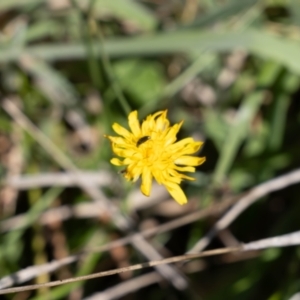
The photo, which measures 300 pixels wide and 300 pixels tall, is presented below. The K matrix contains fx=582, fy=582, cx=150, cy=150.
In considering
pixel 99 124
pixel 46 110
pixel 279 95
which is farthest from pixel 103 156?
pixel 279 95

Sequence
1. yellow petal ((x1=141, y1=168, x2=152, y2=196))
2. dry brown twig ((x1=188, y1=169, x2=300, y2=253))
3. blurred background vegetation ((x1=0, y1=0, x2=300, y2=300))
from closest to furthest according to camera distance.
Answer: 1. yellow petal ((x1=141, y1=168, x2=152, y2=196))
2. dry brown twig ((x1=188, y1=169, x2=300, y2=253))
3. blurred background vegetation ((x1=0, y1=0, x2=300, y2=300))

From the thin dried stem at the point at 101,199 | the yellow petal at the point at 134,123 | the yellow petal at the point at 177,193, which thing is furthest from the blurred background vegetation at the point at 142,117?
the yellow petal at the point at 177,193

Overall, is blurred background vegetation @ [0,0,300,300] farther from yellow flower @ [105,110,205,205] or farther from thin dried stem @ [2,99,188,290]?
yellow flower @ [105,110,205,205]

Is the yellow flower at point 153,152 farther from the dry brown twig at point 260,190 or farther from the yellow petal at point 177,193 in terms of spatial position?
the dry brown twig at point 260,190

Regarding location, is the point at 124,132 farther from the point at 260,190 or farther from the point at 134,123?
the point at 260,190

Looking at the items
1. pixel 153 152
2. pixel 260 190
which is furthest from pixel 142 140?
pixel 260 190

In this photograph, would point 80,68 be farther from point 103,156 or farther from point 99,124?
point 103,156

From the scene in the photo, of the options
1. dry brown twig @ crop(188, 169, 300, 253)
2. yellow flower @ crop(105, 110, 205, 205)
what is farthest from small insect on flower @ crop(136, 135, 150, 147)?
dry brown twig @ crop(188, 169, 300, 253)
